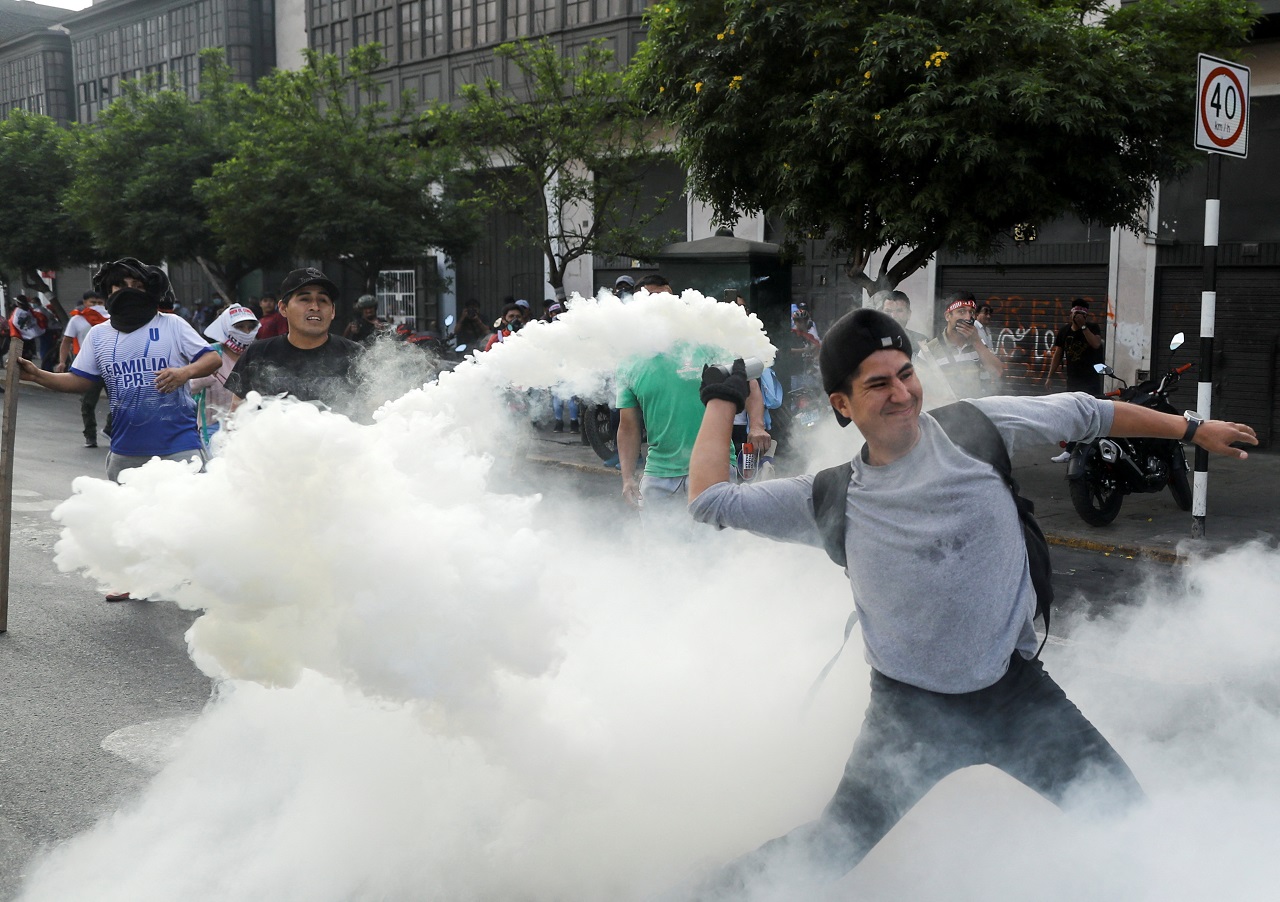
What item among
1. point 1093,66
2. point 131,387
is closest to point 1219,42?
point 1093,66

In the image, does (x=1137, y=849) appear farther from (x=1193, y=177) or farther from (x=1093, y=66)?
(x=1193, y=177)

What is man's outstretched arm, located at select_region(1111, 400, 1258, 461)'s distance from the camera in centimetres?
261

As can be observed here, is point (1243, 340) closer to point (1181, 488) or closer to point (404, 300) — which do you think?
point (1181, 488)

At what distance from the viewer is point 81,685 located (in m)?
4.87

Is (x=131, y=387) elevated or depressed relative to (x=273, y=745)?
elevated

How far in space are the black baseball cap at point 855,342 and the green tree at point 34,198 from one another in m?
27.2

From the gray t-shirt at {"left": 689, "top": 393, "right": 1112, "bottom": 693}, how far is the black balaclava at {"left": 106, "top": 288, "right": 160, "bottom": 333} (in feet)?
14.0

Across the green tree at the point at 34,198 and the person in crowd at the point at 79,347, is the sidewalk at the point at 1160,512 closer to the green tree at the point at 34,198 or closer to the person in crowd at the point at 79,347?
the person in crowd at the point at 79,347

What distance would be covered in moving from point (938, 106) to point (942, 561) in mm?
7946

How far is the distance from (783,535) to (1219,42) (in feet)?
34.0

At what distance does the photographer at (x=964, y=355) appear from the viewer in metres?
8.50

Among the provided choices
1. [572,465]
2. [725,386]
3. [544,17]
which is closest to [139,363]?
[725,386]

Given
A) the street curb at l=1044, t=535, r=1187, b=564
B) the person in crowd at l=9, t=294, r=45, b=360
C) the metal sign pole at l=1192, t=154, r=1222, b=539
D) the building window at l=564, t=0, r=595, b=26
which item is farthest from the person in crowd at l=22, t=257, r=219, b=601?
the building window at l=564, t=0, r=595, b=26

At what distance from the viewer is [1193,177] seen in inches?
521
